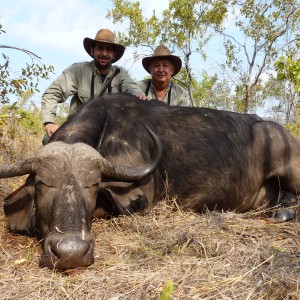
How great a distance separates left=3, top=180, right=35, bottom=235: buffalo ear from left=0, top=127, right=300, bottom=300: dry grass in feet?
0.29

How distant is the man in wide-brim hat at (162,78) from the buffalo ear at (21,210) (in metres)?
3.83

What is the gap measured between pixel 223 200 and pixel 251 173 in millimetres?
499

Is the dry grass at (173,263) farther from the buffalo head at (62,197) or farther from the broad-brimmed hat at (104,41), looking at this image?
the broad-brimmed hat at (104,41)

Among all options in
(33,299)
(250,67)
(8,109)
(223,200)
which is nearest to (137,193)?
(223,200)

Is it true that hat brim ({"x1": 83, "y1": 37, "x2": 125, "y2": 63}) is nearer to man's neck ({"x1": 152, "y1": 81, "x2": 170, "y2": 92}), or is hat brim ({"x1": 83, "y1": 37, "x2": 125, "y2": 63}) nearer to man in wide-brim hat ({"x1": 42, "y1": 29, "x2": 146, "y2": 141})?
man in wide-brim hat ({"x1": 42, "y1": 29, "x2": 146, "y2": 141})

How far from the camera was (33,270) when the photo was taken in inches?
117

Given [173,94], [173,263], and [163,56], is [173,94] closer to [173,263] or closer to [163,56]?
[163,56]

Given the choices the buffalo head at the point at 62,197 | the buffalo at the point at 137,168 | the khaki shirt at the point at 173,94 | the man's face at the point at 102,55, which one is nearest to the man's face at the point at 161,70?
the khaki shirt at the point at 173,94

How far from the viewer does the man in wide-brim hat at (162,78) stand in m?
7.18

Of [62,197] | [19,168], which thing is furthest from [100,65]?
[62,197]

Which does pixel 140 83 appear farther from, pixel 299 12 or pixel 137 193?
pixel 299 12

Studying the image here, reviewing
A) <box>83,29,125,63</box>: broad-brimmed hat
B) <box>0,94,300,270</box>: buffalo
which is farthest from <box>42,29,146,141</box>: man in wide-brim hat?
<box>0,94,300,270</box>: buffalo

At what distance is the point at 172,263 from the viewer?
2.95 m

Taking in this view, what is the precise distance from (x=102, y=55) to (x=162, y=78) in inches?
45.6
